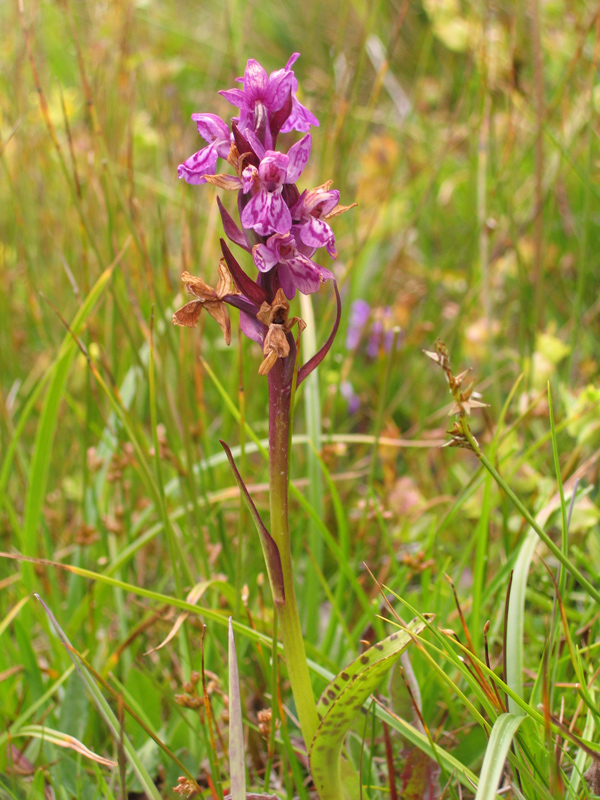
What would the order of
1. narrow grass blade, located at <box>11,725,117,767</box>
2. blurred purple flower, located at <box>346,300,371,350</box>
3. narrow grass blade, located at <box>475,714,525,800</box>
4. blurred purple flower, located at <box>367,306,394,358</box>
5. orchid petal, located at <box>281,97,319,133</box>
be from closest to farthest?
1. narrow grass blade, located at <box>475,714,525,800</box>
2. orchid petal, located at <box>281,97,319,133</box>
3. narrow grass blade, located at <box>11,725,117,767</box>
4. blurred purple flower, located at <box>367,306,394,358</box>
5. blurred purple flower, located at <box>346,300,371,350</box>

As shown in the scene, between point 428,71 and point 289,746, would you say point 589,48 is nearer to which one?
point 428,71

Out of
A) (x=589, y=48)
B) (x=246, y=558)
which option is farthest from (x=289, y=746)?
(x=589, y=48)

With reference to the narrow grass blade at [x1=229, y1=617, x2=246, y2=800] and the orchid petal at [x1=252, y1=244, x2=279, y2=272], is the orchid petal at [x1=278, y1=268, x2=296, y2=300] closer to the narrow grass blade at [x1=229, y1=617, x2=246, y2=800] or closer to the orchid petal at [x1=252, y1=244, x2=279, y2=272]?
the orchid petal at [x1=252, y1=244, x2=279, y2=272]

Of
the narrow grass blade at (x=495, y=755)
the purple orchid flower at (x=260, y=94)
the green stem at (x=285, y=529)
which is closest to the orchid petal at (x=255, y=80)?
the purple orchid flower at (x=260, y=94)

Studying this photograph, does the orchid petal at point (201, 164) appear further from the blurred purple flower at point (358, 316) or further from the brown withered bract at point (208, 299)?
the blurred purple flower at point (358, 316)

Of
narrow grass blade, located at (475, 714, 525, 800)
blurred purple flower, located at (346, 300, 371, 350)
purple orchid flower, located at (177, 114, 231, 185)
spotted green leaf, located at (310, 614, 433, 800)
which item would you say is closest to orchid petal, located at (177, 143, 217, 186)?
purple orchid flower, located at (177, 114, 231, 185)

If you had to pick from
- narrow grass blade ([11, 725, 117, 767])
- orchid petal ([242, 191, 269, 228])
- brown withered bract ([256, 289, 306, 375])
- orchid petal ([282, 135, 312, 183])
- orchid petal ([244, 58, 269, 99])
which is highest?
orchid petal ([244, 58, 269, 99])

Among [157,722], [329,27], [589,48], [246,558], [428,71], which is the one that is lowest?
[157,722]
